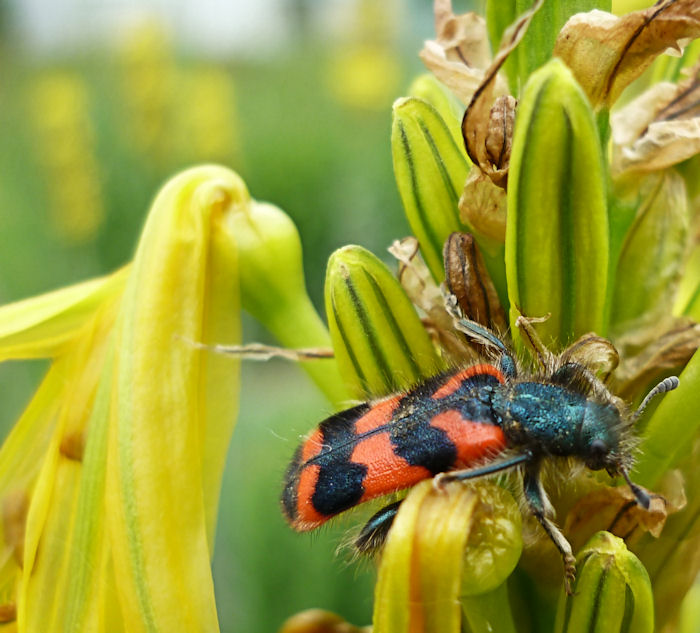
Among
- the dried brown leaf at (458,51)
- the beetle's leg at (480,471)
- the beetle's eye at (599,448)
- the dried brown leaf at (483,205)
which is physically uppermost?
the dried brown leaf at (458,51)

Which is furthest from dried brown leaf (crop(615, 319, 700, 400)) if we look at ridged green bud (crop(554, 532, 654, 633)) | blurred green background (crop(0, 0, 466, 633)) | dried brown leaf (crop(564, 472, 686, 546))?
blurred green background (crop(0, 0, 466, 633))

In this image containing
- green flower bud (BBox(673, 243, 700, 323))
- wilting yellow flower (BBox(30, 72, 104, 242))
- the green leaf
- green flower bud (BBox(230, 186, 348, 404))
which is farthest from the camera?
wilting yellow flower (BBox(30, 72, 104, 242))

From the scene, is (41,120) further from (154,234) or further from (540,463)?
(540,463)

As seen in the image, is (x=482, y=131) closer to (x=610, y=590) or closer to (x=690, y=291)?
(x=610, y=590)

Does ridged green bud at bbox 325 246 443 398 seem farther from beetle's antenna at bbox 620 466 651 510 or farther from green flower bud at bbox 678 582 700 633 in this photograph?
green flower bud at bbox 678 582 700 633

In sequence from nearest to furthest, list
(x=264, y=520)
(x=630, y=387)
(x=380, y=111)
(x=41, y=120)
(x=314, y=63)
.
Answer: (x=630, y=387) < (x=264, y=520) < (x=41, y=120) < (x=380, y=111) < (x=314, y=63)

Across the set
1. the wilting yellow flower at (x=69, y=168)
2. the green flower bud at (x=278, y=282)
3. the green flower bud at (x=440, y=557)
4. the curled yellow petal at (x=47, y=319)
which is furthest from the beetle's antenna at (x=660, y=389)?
the wilting yellow flower at (x=69, y=168)

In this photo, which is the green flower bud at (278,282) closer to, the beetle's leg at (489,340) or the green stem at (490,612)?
the beetle's leg at (489,340)

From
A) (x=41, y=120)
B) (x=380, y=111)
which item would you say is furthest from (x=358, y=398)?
(x=380, y=111)
